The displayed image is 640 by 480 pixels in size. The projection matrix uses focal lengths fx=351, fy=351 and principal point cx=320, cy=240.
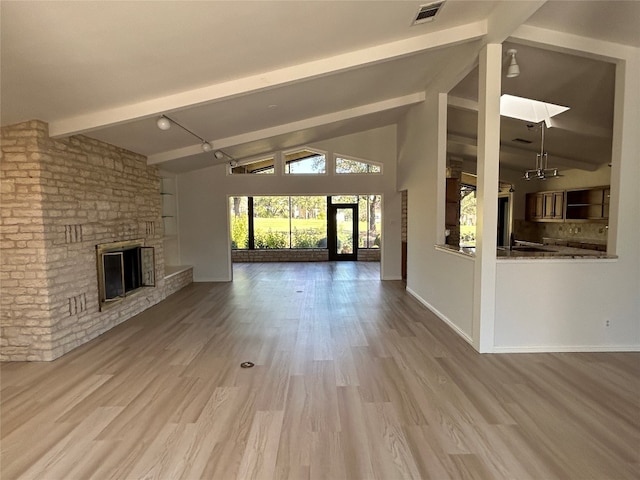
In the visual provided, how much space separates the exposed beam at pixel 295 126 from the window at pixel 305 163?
2717 mm

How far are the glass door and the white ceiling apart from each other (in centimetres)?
633

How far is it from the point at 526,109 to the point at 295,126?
3.74 metres

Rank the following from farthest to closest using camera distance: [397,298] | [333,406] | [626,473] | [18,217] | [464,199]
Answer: [464,199] < [397,298] < [18,217] < [333,406] < [626,473]

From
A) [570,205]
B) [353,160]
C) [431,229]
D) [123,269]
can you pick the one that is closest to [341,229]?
[353,160]

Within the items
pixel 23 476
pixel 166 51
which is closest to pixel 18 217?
pixel 166 51

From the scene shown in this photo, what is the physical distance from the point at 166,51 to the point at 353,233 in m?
9.34

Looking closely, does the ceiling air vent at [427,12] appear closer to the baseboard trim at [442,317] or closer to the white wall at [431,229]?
the white wall at [431,229]

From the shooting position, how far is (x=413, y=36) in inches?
138

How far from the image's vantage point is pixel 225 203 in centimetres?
805

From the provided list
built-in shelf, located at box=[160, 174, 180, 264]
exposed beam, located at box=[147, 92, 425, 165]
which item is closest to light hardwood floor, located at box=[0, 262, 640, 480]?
exposed beam, located at box=[147, 92, 425, 165]

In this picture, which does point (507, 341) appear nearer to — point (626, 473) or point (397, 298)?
point (626, 473)

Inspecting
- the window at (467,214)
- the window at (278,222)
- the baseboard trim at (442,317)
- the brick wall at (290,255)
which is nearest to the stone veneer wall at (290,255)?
the brick wall at (290,255)

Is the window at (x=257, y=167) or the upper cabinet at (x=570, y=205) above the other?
the window at (x=257, y=167)

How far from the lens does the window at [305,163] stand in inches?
344
